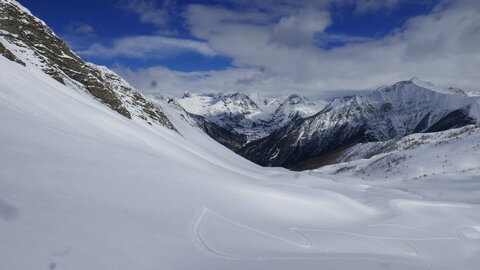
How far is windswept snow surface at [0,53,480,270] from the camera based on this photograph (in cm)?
616

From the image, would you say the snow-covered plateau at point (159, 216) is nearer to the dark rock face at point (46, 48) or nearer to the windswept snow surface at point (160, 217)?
the windswept snow surface at point (160, 217)

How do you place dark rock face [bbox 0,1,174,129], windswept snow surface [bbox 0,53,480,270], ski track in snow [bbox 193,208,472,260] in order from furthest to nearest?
dark rock face [bbox 0,1,174,129] < ski track in snow [bbox 193,208,472,260] < windswept snow surface [bbox 0,53,480,270]

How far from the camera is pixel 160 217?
28.7ft

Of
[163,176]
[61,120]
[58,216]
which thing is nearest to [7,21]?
[61,120]

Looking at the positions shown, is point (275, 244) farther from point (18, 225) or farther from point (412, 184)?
point (412, 184)

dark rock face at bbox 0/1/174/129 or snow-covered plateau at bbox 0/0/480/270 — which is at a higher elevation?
dark rock face at bbox 0/1/174/129

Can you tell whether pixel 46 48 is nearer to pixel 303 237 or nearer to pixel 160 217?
pixel 160 217

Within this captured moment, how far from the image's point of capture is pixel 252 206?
42.0 ft

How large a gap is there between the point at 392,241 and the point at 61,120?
13411 millimetres

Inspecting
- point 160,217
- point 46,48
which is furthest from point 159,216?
point 46,48

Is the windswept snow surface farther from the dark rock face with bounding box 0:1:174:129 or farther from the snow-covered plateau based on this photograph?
the dark rock face with bounding box 0:1:174:129

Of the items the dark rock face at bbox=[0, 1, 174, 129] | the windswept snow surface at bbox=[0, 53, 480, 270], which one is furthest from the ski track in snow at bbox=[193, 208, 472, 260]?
the dark rock face at bbox=[0, 1, 174, 129]

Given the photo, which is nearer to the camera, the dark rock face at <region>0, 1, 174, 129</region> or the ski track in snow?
the ski track in snow

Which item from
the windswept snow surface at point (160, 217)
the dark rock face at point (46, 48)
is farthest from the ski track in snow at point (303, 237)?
the dark rock face at point (46, 48)
